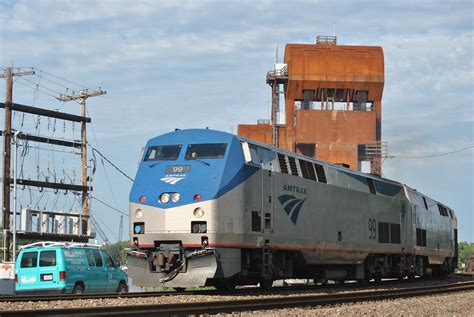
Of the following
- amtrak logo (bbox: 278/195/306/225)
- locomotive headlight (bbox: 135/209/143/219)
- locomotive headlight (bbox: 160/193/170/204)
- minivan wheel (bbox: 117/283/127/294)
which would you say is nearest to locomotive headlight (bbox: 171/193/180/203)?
locomotive headlight (bbox: 160/193/170/204)

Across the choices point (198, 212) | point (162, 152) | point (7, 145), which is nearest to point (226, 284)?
point (198, 212)

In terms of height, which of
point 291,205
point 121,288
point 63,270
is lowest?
point 121,288

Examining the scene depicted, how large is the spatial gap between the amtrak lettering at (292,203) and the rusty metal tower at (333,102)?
56.1 m

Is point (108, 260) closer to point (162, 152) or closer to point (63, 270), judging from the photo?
point (63, 270)

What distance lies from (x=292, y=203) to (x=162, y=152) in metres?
4.39

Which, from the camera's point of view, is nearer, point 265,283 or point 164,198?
point 164,198

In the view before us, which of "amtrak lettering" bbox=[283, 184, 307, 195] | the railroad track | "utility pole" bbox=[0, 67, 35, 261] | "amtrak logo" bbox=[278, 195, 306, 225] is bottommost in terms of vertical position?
the railroad track

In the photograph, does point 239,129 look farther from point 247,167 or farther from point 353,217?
point 247,167

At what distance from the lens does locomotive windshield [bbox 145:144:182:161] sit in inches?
814

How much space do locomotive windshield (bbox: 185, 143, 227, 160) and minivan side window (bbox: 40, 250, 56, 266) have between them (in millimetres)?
6465

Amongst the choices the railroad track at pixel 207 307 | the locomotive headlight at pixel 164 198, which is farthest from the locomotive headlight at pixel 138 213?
the railroad track at pixel 207 307

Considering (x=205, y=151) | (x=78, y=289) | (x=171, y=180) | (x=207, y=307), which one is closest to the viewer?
(x=207, y=307)

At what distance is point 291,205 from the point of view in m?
22.5

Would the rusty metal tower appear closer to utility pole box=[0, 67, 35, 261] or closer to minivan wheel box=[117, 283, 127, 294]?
utility pole box=[0, 67, 35, 261]
